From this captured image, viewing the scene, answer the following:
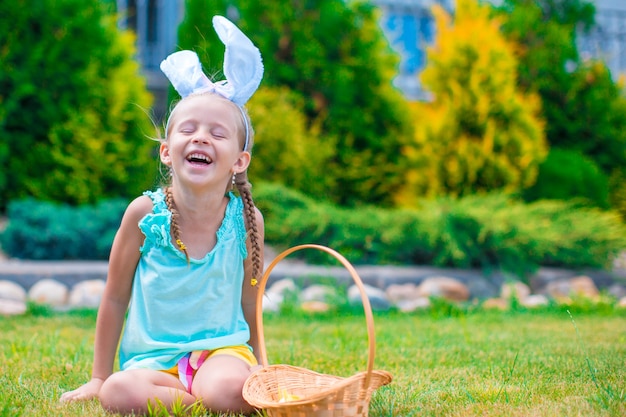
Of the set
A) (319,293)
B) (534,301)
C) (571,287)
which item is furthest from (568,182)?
(319,293)

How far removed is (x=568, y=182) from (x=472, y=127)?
1.22m

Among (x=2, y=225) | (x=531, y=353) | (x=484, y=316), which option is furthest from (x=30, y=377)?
(x=2, y=225)

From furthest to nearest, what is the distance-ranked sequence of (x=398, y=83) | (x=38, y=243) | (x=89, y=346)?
(x=398, y=83), (x=38, y=243), (x=89, y=346)

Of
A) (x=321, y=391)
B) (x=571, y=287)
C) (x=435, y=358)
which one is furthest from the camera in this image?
(x=571, y=287)

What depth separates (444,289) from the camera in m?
5.40

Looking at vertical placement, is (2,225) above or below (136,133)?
below

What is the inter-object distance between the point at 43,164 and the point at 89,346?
3361mm

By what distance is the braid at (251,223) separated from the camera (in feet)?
8.50

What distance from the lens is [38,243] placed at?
556 centimetres

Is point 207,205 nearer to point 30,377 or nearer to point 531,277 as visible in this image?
point 30,377

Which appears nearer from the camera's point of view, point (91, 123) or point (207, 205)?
point (207, 205)

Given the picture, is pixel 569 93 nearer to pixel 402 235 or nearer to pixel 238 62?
pixel 402 235

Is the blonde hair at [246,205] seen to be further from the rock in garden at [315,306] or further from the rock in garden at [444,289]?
the rock in garden at [444,289]

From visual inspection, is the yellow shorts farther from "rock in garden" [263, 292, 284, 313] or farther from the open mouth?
"rock in garden" [263, 292, 284, 313]
